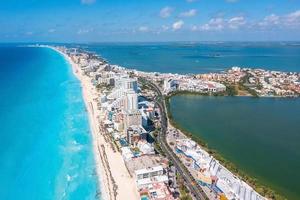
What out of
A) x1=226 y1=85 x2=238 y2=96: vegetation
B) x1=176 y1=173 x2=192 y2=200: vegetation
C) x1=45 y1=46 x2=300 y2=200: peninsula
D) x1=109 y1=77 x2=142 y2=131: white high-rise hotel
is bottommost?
x1=176 y1=173 x2=192 y2=200: vegetation

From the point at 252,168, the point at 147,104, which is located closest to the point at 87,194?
the point at 252,168

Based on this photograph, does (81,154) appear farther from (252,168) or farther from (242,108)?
(242,108)

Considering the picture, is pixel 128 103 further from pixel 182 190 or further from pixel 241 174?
pixel 241 174

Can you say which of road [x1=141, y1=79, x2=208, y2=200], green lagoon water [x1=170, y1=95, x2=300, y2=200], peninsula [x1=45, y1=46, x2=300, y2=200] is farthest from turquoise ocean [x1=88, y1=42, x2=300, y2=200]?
peninsula [x1=45, y1=46, x2=300, y2=200]

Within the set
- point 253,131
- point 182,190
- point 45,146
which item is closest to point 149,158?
point 182,190

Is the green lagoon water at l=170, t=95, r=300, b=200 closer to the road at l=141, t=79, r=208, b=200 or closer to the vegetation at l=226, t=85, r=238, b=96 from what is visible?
the road at l=141, t=79, r=208, b=200

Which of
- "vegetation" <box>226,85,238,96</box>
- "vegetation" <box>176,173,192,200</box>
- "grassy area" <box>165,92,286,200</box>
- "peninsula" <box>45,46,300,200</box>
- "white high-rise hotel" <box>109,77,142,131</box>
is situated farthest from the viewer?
"vegetation" <box>226,85,238,96</box>

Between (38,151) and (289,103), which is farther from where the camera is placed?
(289,103)
